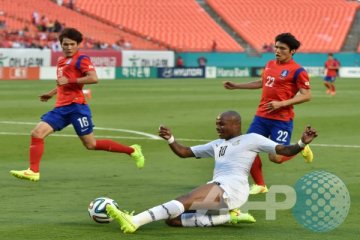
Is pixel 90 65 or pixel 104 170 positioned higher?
pixel 90 65

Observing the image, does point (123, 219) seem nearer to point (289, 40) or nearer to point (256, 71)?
point (289, 40)

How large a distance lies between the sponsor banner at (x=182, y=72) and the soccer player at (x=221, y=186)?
1881 inches

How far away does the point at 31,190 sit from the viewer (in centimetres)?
1189

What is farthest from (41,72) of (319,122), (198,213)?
(198,213)

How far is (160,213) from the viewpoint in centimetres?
863

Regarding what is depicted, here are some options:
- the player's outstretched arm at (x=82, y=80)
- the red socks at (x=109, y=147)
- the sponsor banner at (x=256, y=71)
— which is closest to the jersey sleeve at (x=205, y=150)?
the player's outstretched arm at (x=82, y=80)

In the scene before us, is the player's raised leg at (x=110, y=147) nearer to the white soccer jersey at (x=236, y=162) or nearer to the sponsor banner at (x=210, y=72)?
the white soccer jersey at (x=236, y=162)

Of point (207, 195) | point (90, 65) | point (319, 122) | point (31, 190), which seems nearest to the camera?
point (207, 195)

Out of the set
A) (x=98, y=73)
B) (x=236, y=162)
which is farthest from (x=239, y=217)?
(x=98, y=73)

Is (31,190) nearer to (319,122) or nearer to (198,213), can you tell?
(198,213)

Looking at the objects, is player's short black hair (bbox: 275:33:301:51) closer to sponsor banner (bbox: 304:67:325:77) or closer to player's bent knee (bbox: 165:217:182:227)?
player's bent knee (bbox: 165:217:182:227)

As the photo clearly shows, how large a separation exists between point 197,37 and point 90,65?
56292 mm

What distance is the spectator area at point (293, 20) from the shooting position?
73.1 meters

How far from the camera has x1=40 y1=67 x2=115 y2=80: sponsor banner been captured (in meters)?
51.2
